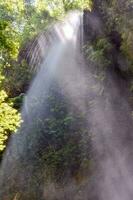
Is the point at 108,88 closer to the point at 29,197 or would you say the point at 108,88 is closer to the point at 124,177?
the point at 124,177

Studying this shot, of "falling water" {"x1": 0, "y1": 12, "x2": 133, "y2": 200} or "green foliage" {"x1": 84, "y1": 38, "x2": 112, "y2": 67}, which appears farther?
"green foliage" {"x1": 84, "y1": 38, "x2": 112, "y2": 67}

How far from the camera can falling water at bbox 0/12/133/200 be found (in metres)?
12.4

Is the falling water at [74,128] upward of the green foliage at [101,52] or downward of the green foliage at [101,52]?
downward

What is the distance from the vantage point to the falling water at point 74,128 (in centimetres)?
1239

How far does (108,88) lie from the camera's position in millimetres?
13914

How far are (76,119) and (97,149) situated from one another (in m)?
2.24

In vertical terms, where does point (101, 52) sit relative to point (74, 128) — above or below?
above

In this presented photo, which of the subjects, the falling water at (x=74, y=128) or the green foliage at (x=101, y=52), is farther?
the green foliage at (x=101, y=52)

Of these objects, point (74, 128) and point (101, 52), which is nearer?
point (101, 52)

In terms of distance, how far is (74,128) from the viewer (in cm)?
1491

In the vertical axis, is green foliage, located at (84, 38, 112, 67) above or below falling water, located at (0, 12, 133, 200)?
above

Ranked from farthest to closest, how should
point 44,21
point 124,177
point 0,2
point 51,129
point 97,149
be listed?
1. point 44,21
2. point 51,129
3. point 97,149
4. point 124,177
5. point 0,2

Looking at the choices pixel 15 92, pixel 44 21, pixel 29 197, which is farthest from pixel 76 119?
pixel 44 21

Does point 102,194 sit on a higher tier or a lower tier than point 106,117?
lower
